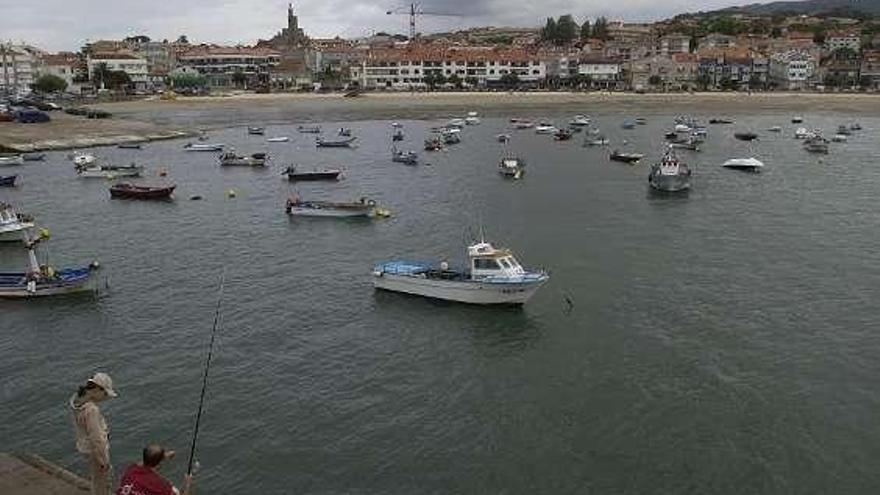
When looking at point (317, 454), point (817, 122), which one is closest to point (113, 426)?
point (317, 454)

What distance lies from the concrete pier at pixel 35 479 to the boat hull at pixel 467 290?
70.0 feet

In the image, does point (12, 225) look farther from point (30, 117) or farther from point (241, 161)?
point (30, 117)

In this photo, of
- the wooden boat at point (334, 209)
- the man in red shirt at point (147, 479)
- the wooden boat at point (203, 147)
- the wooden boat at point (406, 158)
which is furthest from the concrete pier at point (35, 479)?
the wooden boat at point (203, 147)

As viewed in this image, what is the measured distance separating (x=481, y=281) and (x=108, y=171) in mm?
58447

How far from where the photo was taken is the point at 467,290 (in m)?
36.4

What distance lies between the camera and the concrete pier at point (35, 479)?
15.8 m

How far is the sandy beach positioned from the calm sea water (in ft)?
223

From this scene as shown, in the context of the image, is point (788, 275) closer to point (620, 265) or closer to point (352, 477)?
point (620, 265)

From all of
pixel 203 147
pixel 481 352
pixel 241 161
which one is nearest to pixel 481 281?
pixel 481 352

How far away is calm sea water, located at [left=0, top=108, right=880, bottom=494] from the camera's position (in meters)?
23.1

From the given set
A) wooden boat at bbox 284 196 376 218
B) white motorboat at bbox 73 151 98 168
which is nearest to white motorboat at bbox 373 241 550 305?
wooden boat at bbox 284 196 376 218

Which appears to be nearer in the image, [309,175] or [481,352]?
[481,352]

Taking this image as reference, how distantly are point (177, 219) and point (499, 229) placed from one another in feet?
78.3

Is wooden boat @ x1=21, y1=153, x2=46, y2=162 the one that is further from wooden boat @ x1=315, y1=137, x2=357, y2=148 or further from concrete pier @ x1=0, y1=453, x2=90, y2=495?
concrete pier @ x1=0, y1=453, x2=90, y2=495
